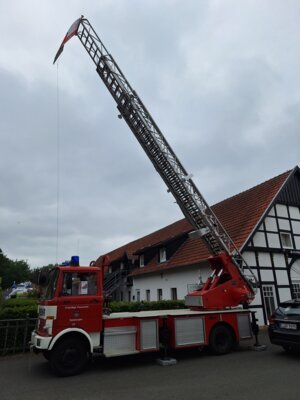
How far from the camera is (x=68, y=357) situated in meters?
7.31

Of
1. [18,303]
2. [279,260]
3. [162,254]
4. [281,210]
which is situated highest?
[281,210]

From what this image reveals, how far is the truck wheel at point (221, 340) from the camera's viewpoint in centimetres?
907

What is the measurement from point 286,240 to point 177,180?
29.7 ft

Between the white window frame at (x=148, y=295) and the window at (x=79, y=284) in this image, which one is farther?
the white window frame at (x=148, y=295)

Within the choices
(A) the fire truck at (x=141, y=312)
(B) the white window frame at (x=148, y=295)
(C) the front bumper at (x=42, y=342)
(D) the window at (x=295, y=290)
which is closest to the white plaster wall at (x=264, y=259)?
(D) the window at (x=295, y=290)

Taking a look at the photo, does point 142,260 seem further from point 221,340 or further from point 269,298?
point 221,340

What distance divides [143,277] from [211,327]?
1402cm

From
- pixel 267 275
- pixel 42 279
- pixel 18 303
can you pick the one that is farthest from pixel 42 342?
pixel 267 275

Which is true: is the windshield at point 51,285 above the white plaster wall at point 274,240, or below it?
below

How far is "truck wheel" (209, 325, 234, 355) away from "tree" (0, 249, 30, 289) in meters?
82.3

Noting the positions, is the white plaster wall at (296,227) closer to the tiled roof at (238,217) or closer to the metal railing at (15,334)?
the tiled roof at (238,217)

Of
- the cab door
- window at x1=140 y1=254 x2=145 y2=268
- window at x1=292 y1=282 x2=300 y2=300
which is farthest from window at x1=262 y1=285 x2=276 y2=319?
window at x1=140 y1=254 x2=145 y2=268

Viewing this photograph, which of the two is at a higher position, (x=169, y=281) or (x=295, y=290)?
(x=169, y=281)

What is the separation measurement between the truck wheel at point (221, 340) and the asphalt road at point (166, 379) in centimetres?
22
